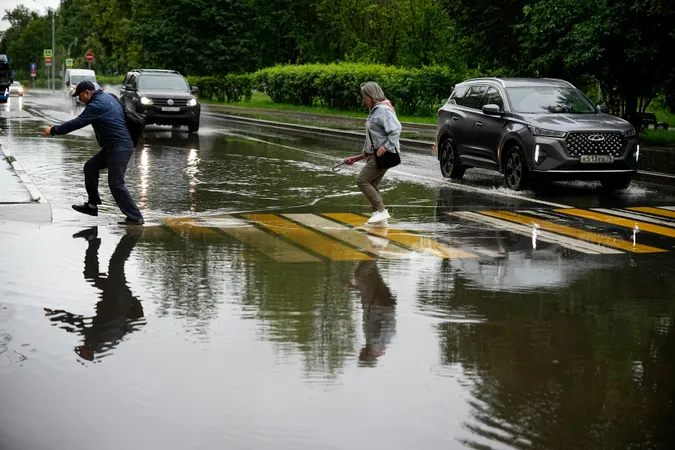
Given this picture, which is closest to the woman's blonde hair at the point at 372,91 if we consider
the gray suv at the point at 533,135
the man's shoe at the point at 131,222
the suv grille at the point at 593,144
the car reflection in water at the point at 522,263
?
the car reflection in water at the point at 522,263

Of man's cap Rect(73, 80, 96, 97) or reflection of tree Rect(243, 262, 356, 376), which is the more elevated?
man's cap Rect(73, 80, 96, 97)

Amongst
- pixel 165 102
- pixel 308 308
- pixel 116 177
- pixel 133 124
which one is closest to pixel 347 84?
pixel 165 102

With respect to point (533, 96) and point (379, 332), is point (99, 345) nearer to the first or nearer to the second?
point (379, 332)

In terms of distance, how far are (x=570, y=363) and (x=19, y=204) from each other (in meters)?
9.00

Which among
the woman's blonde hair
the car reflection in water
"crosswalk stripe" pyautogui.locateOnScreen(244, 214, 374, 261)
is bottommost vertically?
"crosswalk stripe" pyautogui.locateOnScreen(244, 214, 374, 261)

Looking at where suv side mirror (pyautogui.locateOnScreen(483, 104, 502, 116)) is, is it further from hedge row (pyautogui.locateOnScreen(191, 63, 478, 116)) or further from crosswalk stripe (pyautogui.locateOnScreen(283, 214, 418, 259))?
hedge row (pyautogui.locateOnScreen(191, 63, 478, 116))

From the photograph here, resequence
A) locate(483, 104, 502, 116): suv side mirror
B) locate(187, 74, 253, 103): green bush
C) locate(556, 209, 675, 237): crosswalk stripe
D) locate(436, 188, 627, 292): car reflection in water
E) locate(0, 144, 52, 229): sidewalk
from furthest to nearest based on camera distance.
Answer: locate(187, 74, 253, 103): green bush → locate(483, 104, 502, 116): suv side mirror → locate(556, 209, 675, 237): crosswalk stripe → locate(0, 144, 52, 229): sidewalk → locate(436, 188, 627, 292): car reflection in water

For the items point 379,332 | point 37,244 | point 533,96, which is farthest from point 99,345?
point 533,96

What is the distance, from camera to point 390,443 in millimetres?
5031

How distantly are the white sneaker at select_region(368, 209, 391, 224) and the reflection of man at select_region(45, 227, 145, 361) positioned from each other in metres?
3.64

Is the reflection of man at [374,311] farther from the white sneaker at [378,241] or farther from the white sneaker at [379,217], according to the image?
the white sneaker at [379,217]

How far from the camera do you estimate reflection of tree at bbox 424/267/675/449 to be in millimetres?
5289

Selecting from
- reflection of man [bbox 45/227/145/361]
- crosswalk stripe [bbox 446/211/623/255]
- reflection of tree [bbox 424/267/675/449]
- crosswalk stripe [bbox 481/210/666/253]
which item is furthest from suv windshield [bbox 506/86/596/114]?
reflection of man [bbox 45/227/145/361]

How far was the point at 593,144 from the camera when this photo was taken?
54.1 feet
